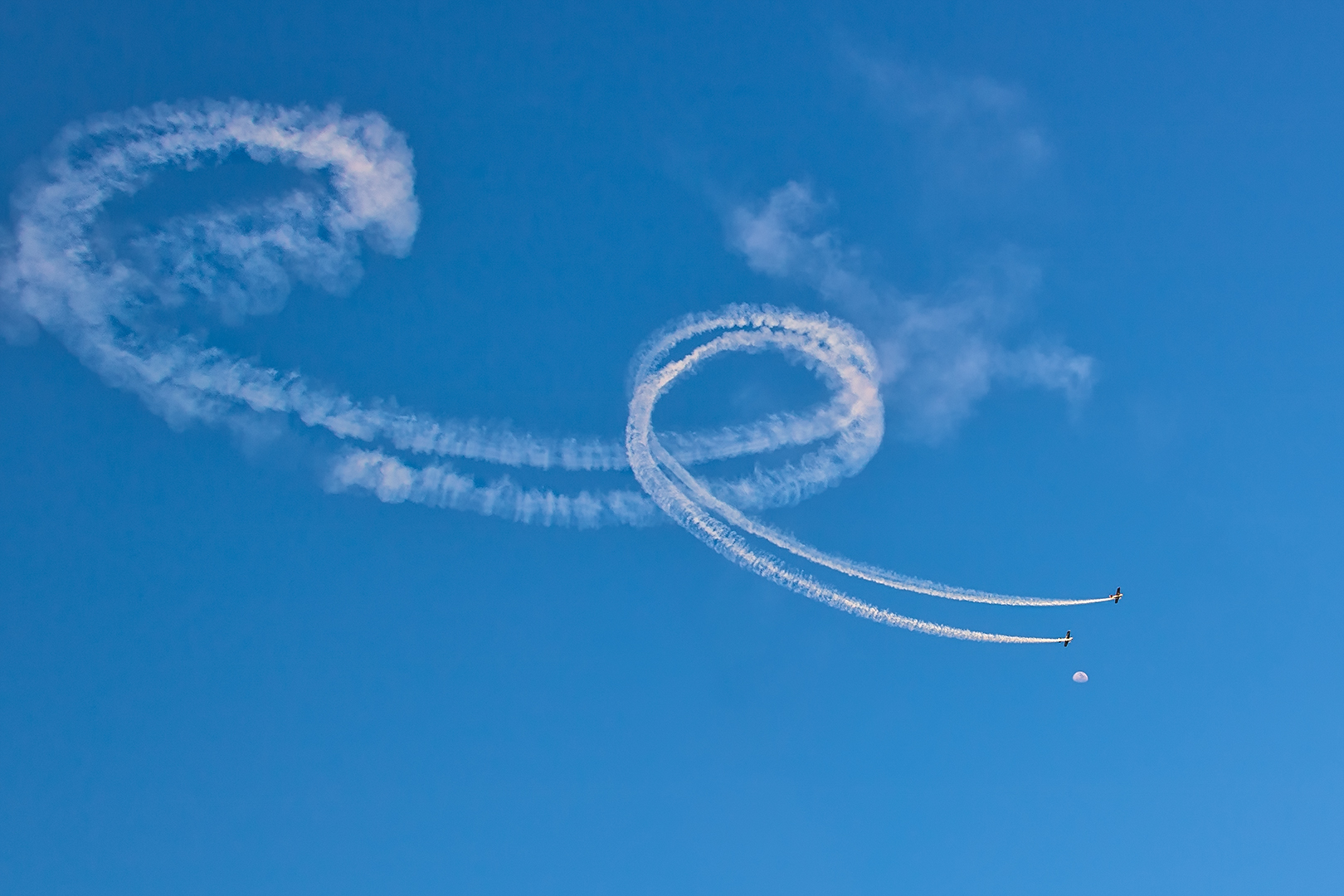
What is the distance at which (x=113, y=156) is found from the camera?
46.2 meters

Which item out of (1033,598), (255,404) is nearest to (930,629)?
(1033,598)

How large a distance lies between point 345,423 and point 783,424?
20.1m

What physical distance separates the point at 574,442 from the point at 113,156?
76.6 feet

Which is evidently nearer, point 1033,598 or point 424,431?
point 424,431

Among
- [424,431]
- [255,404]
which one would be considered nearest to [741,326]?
[424,431]

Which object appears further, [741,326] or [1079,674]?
[1079,674]

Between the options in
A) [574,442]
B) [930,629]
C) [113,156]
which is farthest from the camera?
[930,629]

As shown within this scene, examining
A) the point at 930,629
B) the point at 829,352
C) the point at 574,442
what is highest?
the point at 829,352

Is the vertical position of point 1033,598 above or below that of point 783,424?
below

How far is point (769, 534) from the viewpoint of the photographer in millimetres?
50250

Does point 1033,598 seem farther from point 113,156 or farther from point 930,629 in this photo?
point 113,156

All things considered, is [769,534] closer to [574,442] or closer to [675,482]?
[675,482]

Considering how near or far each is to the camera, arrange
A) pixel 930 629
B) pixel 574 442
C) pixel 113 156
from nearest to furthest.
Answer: pixel 113 156
pixel 574 442
pixel 930 629

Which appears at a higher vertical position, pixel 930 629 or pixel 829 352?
pixel 829 352
